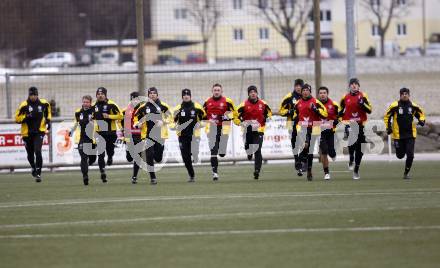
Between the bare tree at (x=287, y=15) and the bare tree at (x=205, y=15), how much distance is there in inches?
53.4

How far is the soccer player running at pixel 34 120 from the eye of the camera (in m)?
23.7

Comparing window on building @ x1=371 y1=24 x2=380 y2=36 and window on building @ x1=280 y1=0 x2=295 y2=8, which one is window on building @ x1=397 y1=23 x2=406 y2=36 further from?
window on building @ x1=280 y1=0 x2=295 y2=8

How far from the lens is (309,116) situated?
2194 centimetres

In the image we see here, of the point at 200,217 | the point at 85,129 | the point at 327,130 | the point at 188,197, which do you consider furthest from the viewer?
the point at 85,129

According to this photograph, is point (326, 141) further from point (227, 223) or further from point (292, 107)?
point (227, 223)

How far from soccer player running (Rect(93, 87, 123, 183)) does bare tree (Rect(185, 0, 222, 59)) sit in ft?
26.7

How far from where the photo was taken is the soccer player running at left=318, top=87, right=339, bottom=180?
2159 centimetres

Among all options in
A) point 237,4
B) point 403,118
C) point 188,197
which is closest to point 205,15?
point 237,4

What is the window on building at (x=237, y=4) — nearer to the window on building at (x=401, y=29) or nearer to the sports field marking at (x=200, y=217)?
the sports field marking at (x=200, y=217)

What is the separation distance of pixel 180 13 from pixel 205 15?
0.78 m

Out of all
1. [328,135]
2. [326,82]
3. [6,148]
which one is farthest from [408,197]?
[326,82]

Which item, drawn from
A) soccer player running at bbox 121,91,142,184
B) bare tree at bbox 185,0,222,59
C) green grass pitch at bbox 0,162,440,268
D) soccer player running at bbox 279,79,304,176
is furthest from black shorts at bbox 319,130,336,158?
bare tree at bbox 185,0,222,59

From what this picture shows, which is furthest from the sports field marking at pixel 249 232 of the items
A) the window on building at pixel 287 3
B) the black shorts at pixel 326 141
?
the window on building at pixel 287 3

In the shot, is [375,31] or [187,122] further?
[375,31]
